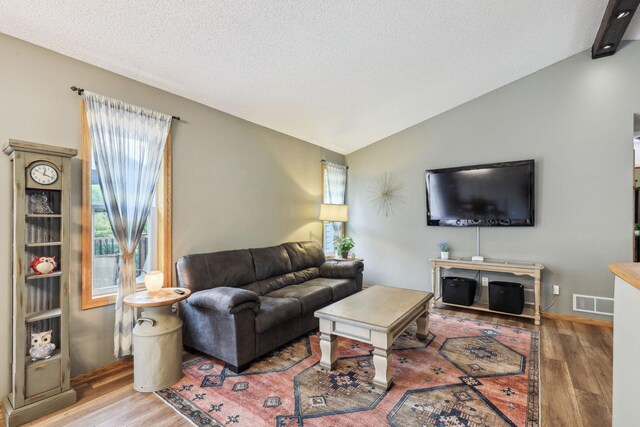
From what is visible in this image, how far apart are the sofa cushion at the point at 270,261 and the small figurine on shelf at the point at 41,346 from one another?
185cm

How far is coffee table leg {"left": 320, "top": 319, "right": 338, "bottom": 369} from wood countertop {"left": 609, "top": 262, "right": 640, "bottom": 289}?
5.95ft

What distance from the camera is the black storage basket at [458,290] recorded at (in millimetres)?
4152

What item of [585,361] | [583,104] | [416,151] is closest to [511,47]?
[583,104]

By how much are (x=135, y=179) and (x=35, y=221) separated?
2.50 ft

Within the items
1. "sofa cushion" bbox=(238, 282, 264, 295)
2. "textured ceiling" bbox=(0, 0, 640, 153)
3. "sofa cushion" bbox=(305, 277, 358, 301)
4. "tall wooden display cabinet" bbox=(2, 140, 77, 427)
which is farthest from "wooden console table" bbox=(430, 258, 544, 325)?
"tall wooden display cabinet" bbox=(2, 140, 77, 427)

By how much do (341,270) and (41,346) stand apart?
3038 mm

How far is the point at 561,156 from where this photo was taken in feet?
12.9

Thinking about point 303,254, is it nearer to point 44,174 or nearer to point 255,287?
point 255,287

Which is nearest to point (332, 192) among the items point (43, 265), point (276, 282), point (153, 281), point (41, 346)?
point (276, 282)

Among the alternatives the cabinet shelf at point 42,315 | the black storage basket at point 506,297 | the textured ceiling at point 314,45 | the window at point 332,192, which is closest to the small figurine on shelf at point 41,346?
the cabinet shelf at point 42,315

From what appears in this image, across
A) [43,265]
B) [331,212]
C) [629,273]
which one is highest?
[331,212]

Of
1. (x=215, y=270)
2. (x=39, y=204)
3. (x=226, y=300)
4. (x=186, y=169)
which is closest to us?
(x=39, y=204)

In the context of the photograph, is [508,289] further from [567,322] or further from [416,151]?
[416,151]

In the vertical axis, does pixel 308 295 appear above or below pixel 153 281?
below
